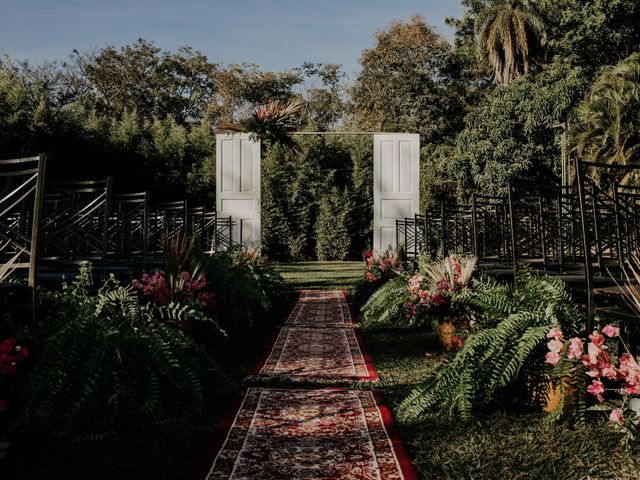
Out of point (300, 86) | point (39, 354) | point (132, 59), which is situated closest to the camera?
point (39, 354)

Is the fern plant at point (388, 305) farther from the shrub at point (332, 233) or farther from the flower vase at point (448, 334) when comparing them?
the shrub at point (332, 233)

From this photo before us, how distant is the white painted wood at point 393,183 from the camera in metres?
12.4

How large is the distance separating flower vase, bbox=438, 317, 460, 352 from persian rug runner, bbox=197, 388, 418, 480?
4.92 ft

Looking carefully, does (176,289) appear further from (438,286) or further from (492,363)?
(492,363)

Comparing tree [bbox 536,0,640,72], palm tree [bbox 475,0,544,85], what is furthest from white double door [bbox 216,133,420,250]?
palm tree [bbox 475,0,544,85]

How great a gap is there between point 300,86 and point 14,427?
2589 centimetres

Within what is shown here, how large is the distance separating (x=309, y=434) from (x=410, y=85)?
66.8 feet

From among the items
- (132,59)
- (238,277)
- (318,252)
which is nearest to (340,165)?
(318,252)

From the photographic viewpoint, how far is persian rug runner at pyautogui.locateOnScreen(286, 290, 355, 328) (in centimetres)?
695

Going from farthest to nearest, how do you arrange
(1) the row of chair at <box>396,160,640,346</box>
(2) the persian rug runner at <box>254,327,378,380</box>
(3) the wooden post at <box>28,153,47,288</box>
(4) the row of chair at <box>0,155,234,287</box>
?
(2) the persian rug runner at <box>254,327,378,380</box> → (1) the row of chair at <box>396,160,640,346</box> → (4) the row of chair at <box>0,155,234,287</box> → (3) the wooden post at <box>28,153,47,288</box>

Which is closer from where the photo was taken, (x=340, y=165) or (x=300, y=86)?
(x=340, y=165)

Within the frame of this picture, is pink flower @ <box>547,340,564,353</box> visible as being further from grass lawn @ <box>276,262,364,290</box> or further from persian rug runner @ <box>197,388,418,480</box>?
grass lawn @ <box>276,262,364,290</box>

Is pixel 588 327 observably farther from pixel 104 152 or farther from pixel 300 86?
pixel 300 86

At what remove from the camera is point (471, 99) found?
74.2 feet
